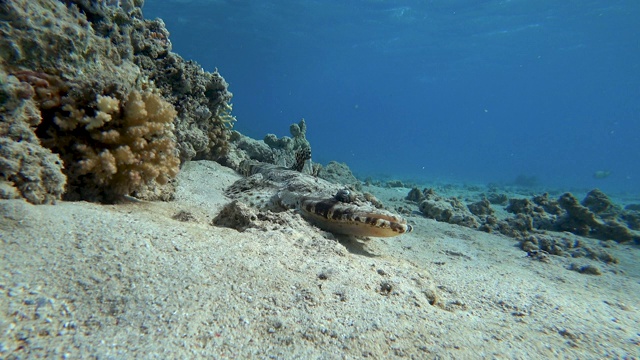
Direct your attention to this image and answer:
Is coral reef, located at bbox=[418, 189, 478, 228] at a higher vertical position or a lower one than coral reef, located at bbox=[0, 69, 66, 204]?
higher

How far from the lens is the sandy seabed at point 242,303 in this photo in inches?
54.6

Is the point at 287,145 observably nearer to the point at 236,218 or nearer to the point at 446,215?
the point at 446,215

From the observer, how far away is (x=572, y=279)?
4.54m

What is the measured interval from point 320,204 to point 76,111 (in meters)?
2.88

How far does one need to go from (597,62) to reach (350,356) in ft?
293

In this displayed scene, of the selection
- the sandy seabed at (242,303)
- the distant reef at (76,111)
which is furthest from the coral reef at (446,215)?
the distant reef at (76,111)

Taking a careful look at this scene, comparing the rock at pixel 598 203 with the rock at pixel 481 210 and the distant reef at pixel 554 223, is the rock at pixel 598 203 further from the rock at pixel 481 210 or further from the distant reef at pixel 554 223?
the rock at pixel 481 210

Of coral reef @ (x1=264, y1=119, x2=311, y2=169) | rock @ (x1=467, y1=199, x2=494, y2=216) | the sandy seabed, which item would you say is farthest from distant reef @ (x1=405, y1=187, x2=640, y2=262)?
coral reef @ (x1=264, y1=119, x2=311, y2=169)

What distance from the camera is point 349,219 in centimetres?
371

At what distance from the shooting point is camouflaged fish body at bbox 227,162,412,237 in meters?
3.65

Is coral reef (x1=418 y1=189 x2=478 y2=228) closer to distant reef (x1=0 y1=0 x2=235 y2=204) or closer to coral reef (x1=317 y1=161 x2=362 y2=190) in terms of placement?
coral reef (x1=317 y1=161 x2=362 y2=190)

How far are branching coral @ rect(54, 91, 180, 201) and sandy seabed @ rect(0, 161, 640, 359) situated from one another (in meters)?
0.34

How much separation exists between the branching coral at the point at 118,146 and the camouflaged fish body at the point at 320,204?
1634 mm

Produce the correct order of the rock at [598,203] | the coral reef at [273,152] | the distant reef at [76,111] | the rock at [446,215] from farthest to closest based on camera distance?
the rock at [598,203], the rock at [446,215], the coral reef at [273,152], the distant reef at [76,111]
